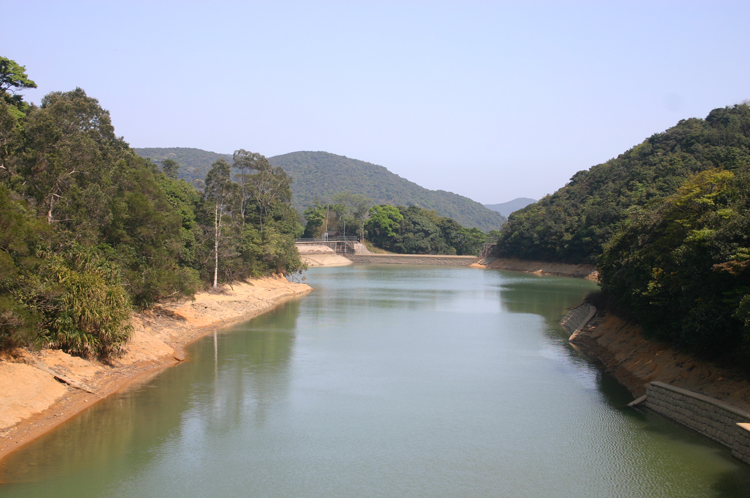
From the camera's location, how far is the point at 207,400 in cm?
1905

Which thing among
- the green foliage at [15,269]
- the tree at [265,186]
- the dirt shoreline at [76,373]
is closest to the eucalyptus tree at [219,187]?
the tree at [265,186]

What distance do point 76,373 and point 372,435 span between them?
32.4ft

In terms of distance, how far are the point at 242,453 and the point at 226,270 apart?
93.8ft

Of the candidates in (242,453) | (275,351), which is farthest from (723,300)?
(275,351)

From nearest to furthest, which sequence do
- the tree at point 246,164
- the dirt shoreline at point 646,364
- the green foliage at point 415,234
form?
the dirt shoreline at point 646,364 → the tree at point 246,164 → the green foliage at point 415,234

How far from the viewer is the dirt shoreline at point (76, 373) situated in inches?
602

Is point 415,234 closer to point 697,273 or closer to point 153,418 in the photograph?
point 697,273

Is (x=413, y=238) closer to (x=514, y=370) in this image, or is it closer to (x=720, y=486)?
(x=514, y=370)

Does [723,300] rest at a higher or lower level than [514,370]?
higher

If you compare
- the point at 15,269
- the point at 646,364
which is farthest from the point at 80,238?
the point at 646,364

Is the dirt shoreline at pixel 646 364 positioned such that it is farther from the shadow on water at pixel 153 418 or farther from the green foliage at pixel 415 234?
the green foliage at pixel 415 234

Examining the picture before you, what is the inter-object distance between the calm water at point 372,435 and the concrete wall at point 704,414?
0.36 metres

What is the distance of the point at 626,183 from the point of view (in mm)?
72250

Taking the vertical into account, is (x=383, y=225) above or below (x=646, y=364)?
above
